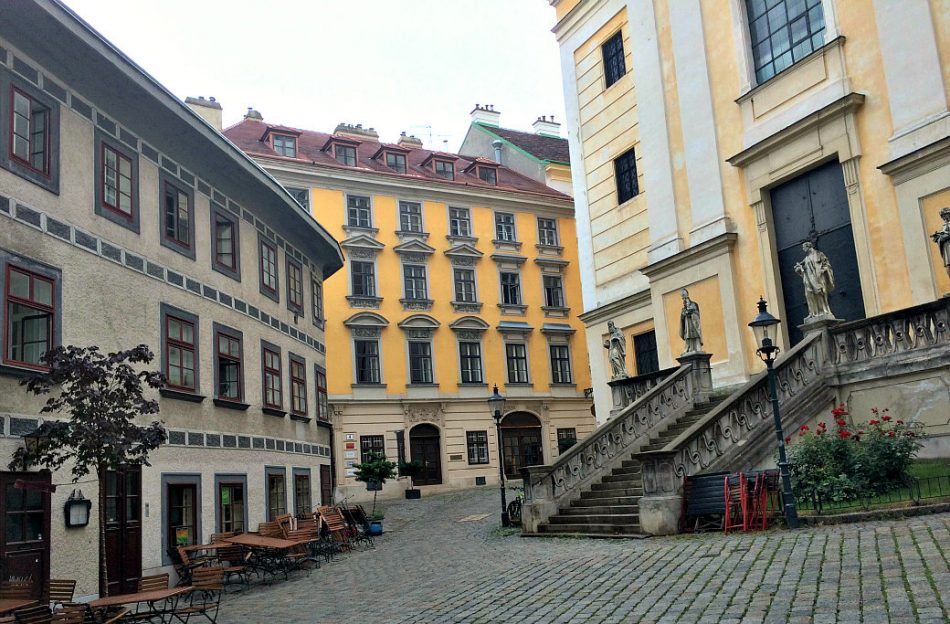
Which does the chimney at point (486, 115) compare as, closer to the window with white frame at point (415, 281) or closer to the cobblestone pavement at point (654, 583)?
the window with white frame at point (415, 281)

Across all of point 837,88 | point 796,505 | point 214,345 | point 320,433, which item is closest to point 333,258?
point 320,433

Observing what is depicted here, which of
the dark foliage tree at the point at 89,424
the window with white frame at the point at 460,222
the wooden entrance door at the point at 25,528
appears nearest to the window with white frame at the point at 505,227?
the window with white frame at the point at 460,222

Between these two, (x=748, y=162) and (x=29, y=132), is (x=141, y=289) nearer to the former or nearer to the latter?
(x=29, y=132)

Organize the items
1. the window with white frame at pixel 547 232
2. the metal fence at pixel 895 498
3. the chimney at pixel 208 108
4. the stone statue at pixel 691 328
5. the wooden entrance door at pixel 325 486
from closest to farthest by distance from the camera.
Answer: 1. the metal fence at pixel 895 498
2. the stone statue at pixel 691 328
3. the wooden entrance door at pixel 325 486
4. the chimney at pixel 208 108
5. the window with white frame at pixel 547 232

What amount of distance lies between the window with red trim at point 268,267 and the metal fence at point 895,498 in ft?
44.9

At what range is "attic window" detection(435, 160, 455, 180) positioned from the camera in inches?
1842

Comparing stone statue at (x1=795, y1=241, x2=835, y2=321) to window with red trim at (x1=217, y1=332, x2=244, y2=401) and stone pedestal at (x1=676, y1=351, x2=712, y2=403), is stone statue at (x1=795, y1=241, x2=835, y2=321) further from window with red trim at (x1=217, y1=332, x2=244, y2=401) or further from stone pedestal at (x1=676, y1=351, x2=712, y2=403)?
window with red trim at (x1=217, y1=332, x2=244, y2=401)

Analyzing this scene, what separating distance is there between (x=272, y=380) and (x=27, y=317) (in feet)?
32.0

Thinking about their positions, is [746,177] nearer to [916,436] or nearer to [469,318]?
[916,436]

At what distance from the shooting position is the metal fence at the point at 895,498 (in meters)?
12.9

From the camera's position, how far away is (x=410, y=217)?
4325 cm

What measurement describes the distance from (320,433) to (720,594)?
18.6m

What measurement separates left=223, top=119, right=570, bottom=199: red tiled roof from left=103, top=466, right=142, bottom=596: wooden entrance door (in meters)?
25.6

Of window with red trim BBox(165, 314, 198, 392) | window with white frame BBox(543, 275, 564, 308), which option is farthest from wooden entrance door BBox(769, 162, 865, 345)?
window with white frame BBox(543, 275, 564, 308)
